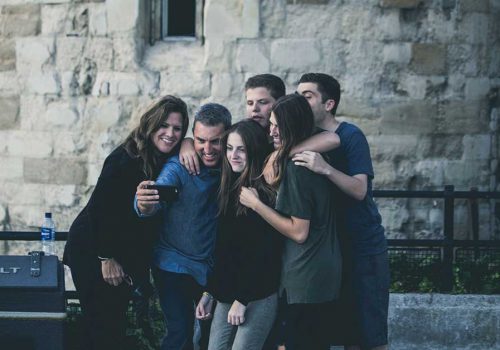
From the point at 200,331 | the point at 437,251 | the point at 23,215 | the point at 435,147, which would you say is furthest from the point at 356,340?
the point at 23,215

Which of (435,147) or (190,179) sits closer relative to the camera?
(190,179)

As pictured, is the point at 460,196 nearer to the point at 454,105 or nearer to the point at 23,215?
A: the point at 454,105

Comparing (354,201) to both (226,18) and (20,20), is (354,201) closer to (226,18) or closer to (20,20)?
(226,18)

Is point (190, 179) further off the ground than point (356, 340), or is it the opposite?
point (190, 179)

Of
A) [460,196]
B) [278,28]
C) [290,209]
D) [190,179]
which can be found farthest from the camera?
[278,28]

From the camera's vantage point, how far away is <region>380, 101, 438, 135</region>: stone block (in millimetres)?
9945

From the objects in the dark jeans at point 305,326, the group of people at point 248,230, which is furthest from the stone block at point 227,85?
the dark jeans at point 305,326

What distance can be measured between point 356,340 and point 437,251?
8.52 ft

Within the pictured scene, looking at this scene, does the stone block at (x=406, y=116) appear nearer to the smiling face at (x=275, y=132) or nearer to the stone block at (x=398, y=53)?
the stone block at (x=398, y=53)

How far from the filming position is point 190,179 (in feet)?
22.0

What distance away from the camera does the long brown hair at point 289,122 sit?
249 inches

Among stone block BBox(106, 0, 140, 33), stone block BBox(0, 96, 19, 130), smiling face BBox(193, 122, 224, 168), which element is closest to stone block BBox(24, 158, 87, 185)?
stone block BBox(0, 96, 19, 130)

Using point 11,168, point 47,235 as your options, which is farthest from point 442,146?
point 47,235

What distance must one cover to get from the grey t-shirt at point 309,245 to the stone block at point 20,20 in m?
4.49
